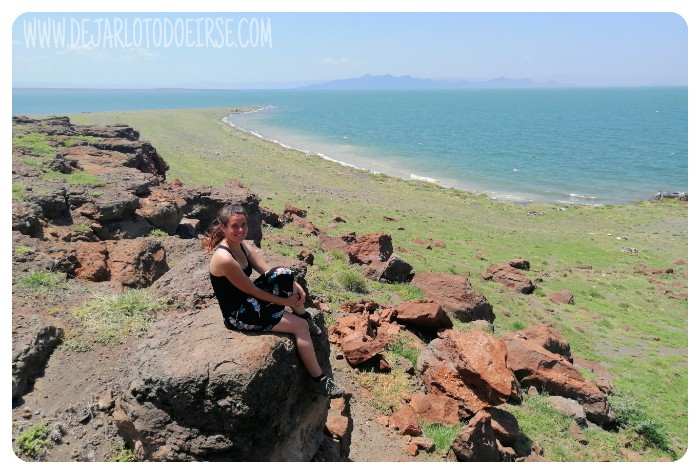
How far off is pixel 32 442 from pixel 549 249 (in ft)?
88.6

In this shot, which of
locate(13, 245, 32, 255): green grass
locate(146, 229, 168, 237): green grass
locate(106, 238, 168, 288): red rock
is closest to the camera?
locate(13, 245, 32, 255): green grass

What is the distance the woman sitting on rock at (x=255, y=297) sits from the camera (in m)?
5.22

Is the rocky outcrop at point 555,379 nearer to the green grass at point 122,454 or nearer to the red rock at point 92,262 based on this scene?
the green grass at point 122,454

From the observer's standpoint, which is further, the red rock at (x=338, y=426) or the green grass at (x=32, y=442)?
the red rock at (x=338, y=426)

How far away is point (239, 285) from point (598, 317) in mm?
17311

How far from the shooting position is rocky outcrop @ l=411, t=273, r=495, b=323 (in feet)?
48.4

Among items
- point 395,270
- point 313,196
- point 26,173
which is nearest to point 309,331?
point 395,270

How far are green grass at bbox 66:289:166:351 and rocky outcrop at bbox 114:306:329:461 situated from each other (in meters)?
2.29

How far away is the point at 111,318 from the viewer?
26.0 ft

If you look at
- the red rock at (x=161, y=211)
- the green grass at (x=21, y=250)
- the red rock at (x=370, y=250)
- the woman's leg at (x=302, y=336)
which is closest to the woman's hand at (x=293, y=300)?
the woman's leg at (x=302, y=336)

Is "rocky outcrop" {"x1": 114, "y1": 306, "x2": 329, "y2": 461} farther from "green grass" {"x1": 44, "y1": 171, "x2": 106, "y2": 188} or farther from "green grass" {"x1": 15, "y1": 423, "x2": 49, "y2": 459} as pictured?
"green grass" {"x1": 44, "y1": 171, "x2": 106, "y2": 188}

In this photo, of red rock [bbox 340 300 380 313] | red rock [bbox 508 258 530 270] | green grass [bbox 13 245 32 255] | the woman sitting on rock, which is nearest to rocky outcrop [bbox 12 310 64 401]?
green grass [bbox 13 245 32 255]

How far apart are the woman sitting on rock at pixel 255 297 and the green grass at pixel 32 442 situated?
2571 millimetres

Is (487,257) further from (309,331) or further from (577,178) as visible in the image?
(577,178)
